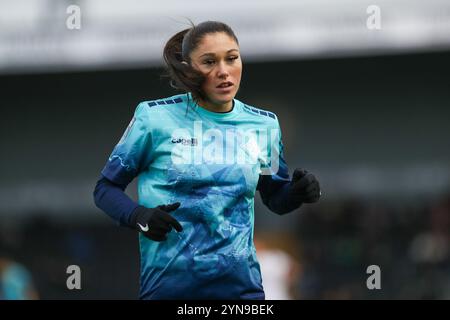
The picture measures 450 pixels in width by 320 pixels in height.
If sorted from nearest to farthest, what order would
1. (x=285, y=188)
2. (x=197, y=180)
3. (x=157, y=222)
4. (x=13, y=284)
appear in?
(x=157, y=222) → (x=197, y=180) → (x=285, y=188) → (x=13, y=284)

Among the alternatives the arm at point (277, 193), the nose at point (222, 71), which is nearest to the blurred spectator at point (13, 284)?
the arm at point (277, 193)

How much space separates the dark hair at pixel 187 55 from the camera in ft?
13.6

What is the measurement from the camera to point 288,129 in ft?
56.6

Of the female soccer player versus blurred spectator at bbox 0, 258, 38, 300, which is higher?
the female soccer player

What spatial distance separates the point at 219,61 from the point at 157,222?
72 centimetres

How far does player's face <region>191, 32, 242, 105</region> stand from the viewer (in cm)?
411

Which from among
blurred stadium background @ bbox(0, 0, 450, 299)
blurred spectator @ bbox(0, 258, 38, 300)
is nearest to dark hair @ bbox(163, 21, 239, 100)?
blurred spectator @ bbox(0, 258, 38, 300)

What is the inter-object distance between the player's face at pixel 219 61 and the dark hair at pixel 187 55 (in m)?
0.02

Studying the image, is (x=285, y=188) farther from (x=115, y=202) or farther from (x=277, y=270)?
(x=277, y=270)

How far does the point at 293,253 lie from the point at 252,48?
3111 millimetres

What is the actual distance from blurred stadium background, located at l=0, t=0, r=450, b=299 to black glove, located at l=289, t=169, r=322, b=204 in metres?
8.26

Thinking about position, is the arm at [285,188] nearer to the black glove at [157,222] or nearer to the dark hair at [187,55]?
the dark hair at [187,55]

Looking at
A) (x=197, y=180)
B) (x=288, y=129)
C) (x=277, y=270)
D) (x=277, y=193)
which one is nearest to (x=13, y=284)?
(x=277, y=270)

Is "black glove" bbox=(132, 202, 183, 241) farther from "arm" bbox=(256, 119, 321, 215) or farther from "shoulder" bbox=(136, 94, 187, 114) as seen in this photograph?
"arm" bbox=(256, 119, 321, 215)
